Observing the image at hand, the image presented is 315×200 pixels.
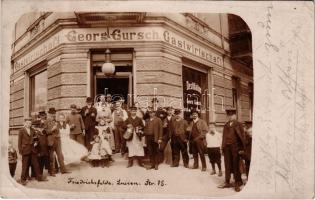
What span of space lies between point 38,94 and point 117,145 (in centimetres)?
61

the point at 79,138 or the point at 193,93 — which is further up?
the point at 193,93

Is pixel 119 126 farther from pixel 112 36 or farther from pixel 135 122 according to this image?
pixel 112 36

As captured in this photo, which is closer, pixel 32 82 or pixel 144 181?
pixel 144 181

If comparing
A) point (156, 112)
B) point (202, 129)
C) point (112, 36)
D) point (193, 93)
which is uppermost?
point (112, 36)

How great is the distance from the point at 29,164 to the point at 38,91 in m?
0.47

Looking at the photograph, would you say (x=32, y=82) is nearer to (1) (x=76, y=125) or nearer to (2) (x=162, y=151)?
(1) (x=76, y=125)

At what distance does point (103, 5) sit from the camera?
7.45ft

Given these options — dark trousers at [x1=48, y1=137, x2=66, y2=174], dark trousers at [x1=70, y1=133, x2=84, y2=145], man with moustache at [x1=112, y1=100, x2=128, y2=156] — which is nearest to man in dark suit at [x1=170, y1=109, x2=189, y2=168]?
man with moustache at [x1=112, y1=100, x2=128, y2=156]

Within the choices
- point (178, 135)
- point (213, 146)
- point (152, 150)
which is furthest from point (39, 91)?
point (213, 146)

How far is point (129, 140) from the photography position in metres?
2.30

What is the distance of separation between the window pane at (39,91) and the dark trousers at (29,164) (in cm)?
30

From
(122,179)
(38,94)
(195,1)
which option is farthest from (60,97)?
(195,1)

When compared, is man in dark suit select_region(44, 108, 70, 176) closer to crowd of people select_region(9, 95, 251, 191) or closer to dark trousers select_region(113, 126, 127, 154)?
crowd of people select_region(9, 95, 251, 191)

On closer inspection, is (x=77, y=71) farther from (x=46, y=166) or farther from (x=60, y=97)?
(x=46, y=166)
